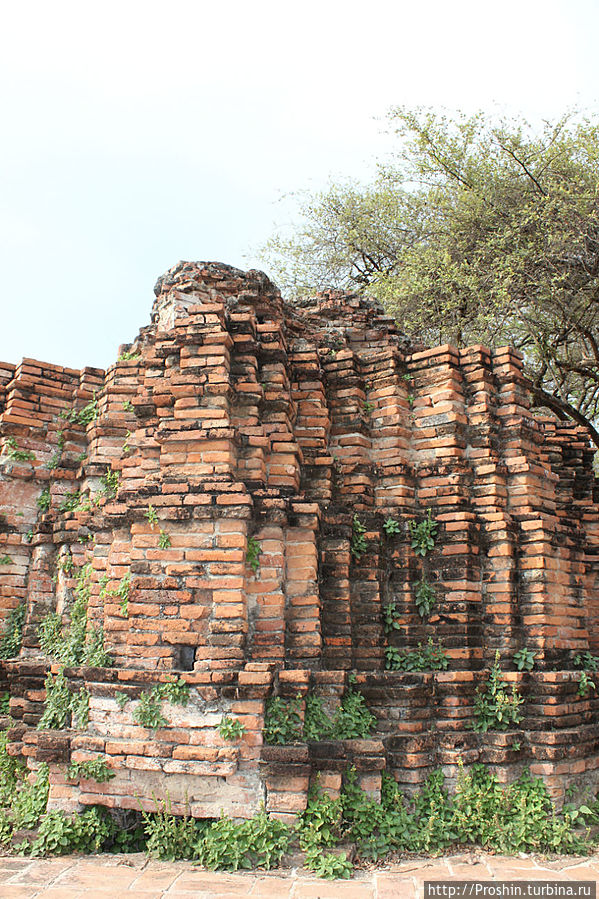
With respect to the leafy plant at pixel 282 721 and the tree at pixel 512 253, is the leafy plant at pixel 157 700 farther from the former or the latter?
the tree at pixel 512 253

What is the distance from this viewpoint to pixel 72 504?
609 cm

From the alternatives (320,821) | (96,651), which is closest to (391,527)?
(320,821)

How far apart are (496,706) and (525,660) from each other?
1.23ft

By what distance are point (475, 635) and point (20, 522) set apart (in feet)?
12.4

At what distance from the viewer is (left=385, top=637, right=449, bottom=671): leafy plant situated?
15.9ft

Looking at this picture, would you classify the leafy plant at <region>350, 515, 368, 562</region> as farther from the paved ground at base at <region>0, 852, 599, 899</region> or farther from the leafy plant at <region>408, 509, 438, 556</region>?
the paved ground at base at <region>0, 852, 599, 899</region>

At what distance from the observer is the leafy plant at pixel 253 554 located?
441cm

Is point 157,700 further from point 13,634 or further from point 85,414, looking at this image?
point 85,414

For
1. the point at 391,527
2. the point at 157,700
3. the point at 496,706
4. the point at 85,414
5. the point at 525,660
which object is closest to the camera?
the point at 157,700

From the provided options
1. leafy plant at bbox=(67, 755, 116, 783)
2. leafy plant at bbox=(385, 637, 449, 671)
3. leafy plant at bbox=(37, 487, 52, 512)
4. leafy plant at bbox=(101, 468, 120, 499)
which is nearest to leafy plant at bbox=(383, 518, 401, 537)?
leafy plant at bbox=(385, 637, 449, 671)

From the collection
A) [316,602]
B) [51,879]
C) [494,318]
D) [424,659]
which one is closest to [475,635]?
[424,659]

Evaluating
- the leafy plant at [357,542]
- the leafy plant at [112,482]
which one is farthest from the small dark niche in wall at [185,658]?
the leafy plant at [112,482]

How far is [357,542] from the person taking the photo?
5.01m

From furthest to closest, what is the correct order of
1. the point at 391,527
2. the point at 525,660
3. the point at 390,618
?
the point at 391,527 < the point at 390,618 < the point at 525,660
